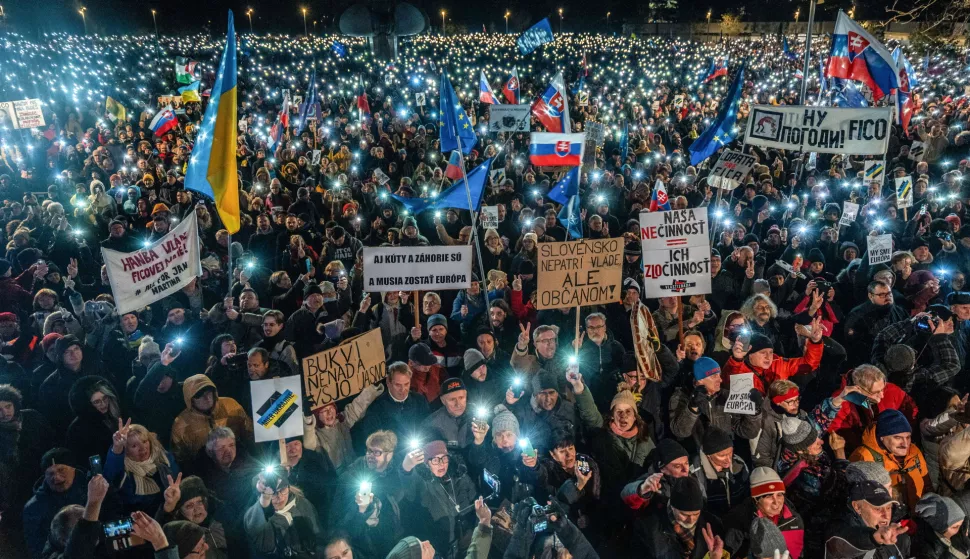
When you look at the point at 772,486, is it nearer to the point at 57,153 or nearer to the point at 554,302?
the point at 554,302

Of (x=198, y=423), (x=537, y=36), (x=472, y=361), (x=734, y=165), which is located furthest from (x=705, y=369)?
(x=537, y=36)

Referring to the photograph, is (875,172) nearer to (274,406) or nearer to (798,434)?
(798,434)

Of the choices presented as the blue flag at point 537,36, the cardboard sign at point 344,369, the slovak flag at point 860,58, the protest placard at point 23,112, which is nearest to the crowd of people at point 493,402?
the cardboard sign at point 344,369

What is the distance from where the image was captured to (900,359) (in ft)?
16.4

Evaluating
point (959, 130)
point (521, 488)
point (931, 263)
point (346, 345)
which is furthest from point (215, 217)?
point (959, 130)

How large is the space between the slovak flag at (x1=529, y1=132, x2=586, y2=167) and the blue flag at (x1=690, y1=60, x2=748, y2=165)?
277cm

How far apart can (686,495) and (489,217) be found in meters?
7.11

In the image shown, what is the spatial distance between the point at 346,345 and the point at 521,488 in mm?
1839

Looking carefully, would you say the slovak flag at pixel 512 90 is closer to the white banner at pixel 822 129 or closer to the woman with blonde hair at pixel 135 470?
the white banner at pixel 822 129

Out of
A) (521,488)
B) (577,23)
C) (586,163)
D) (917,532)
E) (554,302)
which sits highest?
(577,23)

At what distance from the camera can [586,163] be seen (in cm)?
1060

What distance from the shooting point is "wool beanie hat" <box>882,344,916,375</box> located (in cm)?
498

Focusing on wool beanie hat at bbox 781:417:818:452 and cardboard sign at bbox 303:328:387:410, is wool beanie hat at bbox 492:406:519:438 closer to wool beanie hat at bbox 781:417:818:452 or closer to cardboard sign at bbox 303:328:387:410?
cardboard sign at bbox 303:328:387:410

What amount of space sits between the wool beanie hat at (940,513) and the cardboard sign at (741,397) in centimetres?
117
